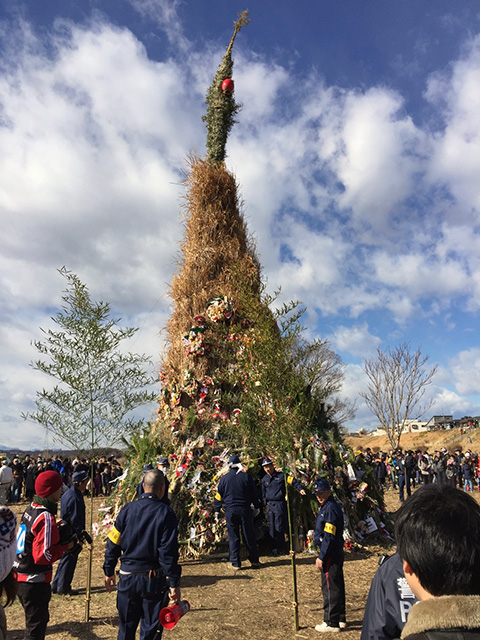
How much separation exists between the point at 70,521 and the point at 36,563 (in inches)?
115

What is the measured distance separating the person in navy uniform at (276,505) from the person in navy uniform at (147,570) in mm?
5243

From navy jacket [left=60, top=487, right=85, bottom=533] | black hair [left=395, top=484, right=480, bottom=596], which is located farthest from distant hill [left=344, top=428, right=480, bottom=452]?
black hair [left=395, top=484, right=480, bottom=596]

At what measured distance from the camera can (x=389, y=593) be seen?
2.00 meters

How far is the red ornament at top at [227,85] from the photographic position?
12173 millimetres

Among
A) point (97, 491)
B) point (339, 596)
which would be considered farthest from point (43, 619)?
point (97, 491)

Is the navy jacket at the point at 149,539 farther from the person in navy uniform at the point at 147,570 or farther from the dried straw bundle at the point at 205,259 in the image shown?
the dried straw bundle at the point at 205,259

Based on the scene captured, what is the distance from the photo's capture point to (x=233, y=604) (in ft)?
20.8

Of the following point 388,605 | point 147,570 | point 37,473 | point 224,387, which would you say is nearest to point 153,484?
point 147,570

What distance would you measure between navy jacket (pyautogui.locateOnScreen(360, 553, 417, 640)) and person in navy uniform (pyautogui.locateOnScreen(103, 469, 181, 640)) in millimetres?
2232

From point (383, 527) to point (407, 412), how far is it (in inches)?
829

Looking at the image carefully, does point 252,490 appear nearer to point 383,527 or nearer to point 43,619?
point 383,527

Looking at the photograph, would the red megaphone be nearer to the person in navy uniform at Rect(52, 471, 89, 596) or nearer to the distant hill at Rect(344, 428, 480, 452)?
the person in navy uniform at Rect(52, 471, 89, 596)

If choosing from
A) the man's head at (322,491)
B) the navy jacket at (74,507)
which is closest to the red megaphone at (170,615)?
the man's head at (322,491)

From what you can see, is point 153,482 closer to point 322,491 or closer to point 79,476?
point 322,491
